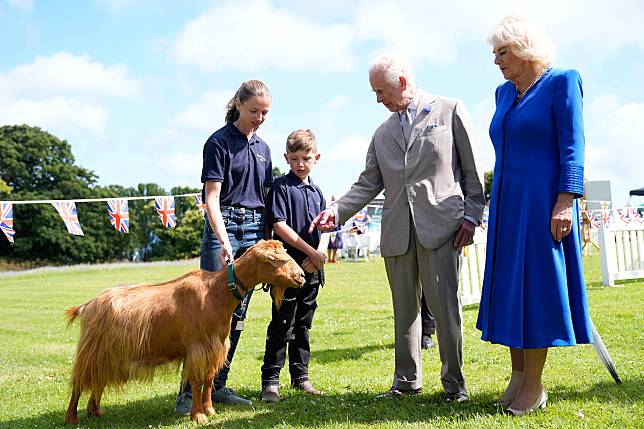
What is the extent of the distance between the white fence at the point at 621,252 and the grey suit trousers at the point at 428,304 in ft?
35.0

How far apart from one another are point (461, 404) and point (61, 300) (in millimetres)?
15436

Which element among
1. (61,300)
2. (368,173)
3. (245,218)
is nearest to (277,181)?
(245,218)

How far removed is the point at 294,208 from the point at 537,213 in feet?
6.46

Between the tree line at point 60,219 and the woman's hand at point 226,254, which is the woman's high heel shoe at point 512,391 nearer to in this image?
the woman's hand at point 226,254

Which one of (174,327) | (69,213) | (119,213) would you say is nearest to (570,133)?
(174,327)

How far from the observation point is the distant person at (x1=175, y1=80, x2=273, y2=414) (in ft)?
15.1

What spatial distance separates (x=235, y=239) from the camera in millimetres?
4797

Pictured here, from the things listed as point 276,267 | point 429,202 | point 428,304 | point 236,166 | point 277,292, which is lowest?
point 428,304

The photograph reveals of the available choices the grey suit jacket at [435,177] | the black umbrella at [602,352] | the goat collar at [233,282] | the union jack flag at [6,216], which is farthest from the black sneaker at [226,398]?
the union jack flag at [6,216]

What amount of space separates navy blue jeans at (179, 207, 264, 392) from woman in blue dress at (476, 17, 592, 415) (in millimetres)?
1918

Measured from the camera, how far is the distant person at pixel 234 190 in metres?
4.61

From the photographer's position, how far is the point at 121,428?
14.4ft

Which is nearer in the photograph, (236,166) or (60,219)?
(236,166)

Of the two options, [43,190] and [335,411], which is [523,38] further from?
[43,190]
